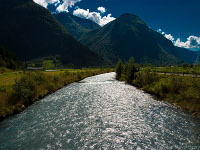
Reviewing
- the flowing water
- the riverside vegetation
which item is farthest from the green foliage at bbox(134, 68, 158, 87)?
the flowing water

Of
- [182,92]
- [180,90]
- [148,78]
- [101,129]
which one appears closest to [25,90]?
[101,129]

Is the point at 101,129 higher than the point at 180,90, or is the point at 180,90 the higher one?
the point at 180,90

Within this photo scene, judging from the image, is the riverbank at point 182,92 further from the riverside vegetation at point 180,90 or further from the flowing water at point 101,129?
the flowing water at point 101,129

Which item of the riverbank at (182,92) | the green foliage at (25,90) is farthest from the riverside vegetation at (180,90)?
the green foliage at (25,90)

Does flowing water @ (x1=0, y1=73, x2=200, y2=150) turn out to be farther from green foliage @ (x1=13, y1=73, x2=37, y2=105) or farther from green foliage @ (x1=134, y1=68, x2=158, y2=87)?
green foliage @ (x1=134, y1=68, x2=158, y2=87)

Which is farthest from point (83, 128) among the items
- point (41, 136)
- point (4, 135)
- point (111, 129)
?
point (4, 135)

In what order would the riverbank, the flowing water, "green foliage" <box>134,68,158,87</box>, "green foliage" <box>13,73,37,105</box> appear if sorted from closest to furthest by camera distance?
the flowing water, the riverbank, "green foliage" <box>13,73,37,105</box>, "green foliage" <box>134,68,158,87</box>

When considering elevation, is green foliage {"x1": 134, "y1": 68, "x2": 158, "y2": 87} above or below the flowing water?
above

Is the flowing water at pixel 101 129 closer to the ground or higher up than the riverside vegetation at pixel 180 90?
closer to the ground

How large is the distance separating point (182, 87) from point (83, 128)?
29.0 m

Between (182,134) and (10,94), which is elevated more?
(10,94)

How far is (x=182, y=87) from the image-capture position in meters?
33.5

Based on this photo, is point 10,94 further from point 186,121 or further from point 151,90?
point 151,90

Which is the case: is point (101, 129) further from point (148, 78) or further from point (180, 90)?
point (148, 78)
